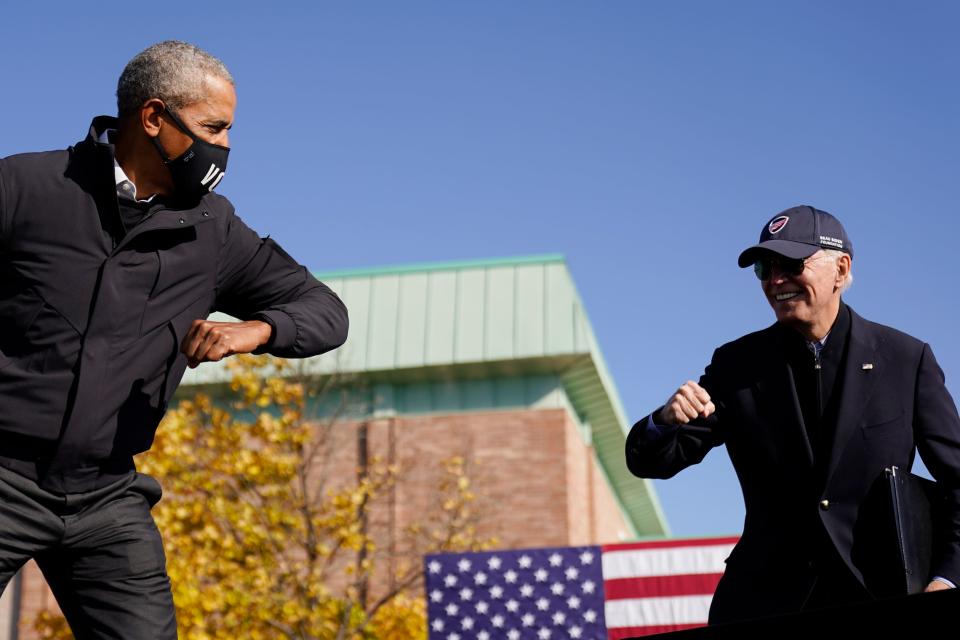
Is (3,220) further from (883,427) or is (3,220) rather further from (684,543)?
(684,543)

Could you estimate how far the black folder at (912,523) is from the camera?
13.2 feet

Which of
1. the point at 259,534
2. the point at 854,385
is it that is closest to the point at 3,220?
the point at 854,385

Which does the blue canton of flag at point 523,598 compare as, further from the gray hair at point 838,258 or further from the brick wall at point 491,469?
the brick wall at point 491,469

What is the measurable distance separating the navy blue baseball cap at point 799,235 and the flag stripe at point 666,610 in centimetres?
822

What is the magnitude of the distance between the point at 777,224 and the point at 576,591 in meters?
8.73

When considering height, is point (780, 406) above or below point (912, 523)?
above

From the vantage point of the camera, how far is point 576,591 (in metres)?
12.7

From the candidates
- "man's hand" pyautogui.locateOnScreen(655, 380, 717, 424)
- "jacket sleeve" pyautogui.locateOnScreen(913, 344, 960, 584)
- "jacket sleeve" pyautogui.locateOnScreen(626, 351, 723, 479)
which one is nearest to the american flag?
"jacket sleeve" pyautogui.locateOnScreen(626, 351, 723, 479)

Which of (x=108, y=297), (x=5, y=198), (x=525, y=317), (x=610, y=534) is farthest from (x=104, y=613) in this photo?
(x=610, y=534)

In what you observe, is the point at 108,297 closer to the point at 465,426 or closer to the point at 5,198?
the point at 5,198

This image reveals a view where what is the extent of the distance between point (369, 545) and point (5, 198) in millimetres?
A: 15356

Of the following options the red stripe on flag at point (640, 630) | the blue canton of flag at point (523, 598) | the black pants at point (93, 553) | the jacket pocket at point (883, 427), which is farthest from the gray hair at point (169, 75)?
the blue canton of flag at point (523, 598)

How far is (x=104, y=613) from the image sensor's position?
144 inches

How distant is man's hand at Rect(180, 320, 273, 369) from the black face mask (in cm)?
46
